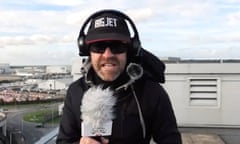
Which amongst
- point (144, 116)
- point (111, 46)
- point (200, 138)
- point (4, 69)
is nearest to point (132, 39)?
point (111, 46)

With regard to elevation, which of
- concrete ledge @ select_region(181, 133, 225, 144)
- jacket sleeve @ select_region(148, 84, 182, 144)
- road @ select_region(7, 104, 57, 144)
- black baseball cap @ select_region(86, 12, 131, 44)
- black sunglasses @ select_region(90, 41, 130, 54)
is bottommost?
concrete ledge @ select_region(181, 133, 225, 144)

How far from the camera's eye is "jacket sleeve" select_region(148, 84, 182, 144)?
163cm

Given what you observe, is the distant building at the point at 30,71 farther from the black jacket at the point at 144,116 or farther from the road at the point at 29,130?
the black jacket at the point at 144,116

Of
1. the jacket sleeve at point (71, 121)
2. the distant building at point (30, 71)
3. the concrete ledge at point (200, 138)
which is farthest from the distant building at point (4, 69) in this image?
the jacket sleeve at point (71, 121)

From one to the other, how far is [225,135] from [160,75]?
602 centimetres

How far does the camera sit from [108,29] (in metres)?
1.61

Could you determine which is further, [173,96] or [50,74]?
[50,74]

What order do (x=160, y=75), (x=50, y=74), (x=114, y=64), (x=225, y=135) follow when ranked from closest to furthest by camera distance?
(x=114, y=64)
(x=160, y=75)
(x=225, y=135)
(x=50, y=74)

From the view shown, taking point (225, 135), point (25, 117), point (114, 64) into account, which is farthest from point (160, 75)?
point (25, 117)

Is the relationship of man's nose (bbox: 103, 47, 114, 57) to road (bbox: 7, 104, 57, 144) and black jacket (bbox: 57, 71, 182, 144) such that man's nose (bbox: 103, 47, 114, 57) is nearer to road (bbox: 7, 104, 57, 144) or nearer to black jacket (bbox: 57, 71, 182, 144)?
black jacket (bbox: 57, 71, 182, 144)

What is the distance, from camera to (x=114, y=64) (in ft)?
5.26

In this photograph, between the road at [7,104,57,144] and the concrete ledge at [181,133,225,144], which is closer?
the road at [7,104,57,144]

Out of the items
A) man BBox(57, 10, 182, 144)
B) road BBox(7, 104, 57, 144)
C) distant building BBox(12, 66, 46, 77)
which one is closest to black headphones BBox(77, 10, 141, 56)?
man BBox(57, 10, 182, 144)

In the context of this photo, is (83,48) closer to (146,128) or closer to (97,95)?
(97,95)
